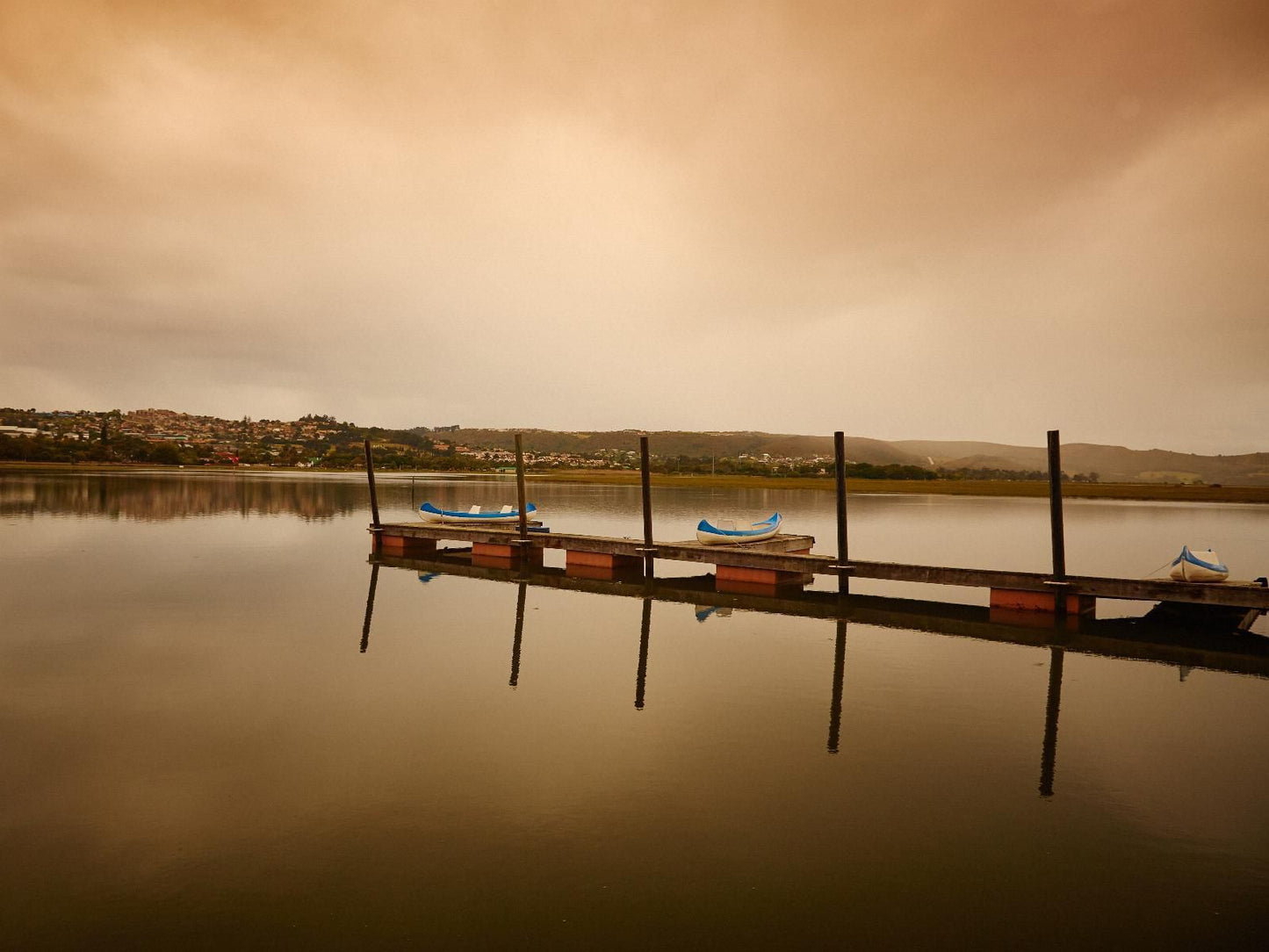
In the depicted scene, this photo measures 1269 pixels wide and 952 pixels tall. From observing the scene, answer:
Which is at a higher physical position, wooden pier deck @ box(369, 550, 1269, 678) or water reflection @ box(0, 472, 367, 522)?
wooden pier deck @ box(369, 550, 1269, 678)

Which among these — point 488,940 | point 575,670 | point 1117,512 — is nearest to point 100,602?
point 575,670

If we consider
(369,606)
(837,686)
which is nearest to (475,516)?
(369,606)

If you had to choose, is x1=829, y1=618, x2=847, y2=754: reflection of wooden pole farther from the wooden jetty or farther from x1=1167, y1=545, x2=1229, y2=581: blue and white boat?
x1=1167, y1=545, x2=1229, y2=581: blue and white boat

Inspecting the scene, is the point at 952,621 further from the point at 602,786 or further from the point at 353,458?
the point at 353,458

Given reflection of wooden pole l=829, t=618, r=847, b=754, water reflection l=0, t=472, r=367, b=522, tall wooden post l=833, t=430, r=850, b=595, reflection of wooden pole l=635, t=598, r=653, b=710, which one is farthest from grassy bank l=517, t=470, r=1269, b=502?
reflection of wooden pole l=829, t=618, r=847, b=754

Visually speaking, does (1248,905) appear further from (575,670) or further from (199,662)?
(199,662)

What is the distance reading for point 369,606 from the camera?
19.7 m

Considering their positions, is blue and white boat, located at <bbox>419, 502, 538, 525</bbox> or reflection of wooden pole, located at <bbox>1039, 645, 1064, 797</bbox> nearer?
reflection of wooden pole, located at <bbox>1039, 645, 1064, 797</bbox>

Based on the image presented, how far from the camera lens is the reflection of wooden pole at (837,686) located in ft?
33.3

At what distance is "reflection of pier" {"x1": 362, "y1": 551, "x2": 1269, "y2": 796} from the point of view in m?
13.0

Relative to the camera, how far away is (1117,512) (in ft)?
209

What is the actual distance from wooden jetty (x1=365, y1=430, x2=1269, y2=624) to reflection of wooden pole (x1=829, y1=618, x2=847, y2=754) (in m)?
2.82

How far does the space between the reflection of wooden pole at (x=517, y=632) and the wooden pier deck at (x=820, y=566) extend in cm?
334

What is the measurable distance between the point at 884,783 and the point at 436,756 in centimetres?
506
